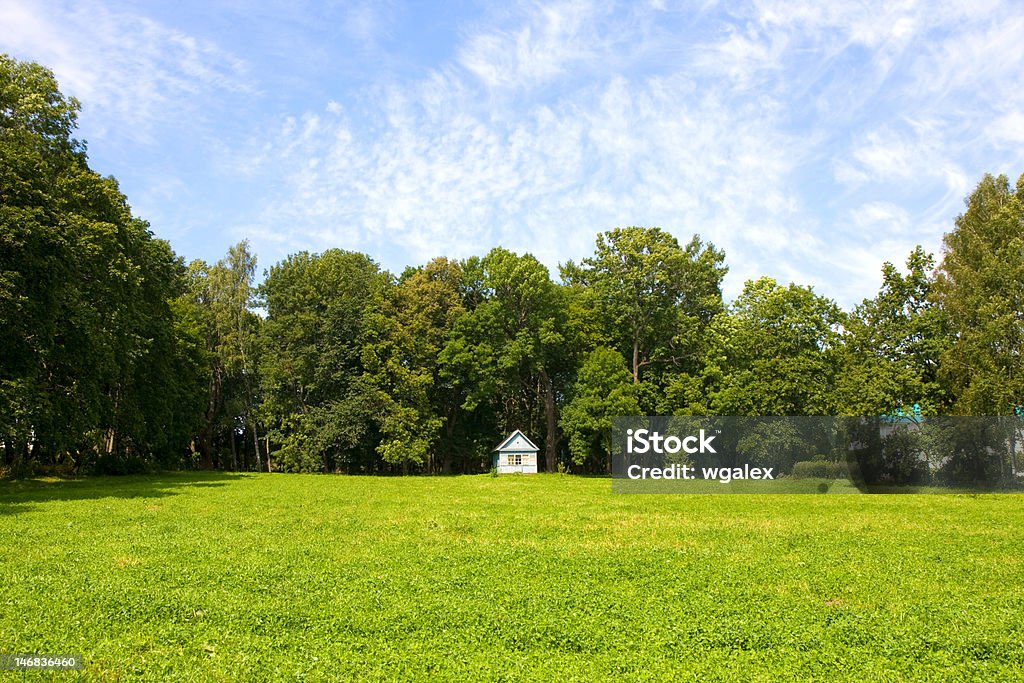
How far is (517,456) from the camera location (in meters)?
59.5

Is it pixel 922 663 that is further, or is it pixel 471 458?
pixel 471 458

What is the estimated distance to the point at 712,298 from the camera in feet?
200

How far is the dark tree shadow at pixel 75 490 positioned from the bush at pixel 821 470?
34.0 meters

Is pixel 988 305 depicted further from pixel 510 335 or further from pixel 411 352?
pixel 411 352

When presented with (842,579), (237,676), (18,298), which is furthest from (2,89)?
(842,579)

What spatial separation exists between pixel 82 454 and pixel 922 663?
4778 centimetres

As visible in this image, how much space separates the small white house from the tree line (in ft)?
6.60

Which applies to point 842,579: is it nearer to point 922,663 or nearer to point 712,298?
point 922,663

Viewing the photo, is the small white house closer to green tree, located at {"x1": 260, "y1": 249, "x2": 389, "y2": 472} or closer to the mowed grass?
green tree, located at {"x1": 260, "y1": 249, "x2": 389, "y2": 472}

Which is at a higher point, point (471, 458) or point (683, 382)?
point (683, 382)

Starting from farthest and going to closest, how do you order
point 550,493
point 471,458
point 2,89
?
point 471,458, point 550,493, point 2,89

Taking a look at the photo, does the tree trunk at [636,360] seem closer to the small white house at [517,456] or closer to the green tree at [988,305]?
the small white house at [517,456]

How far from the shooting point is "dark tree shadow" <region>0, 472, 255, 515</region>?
2602cm

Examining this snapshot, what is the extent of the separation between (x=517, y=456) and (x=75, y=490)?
3478cm
